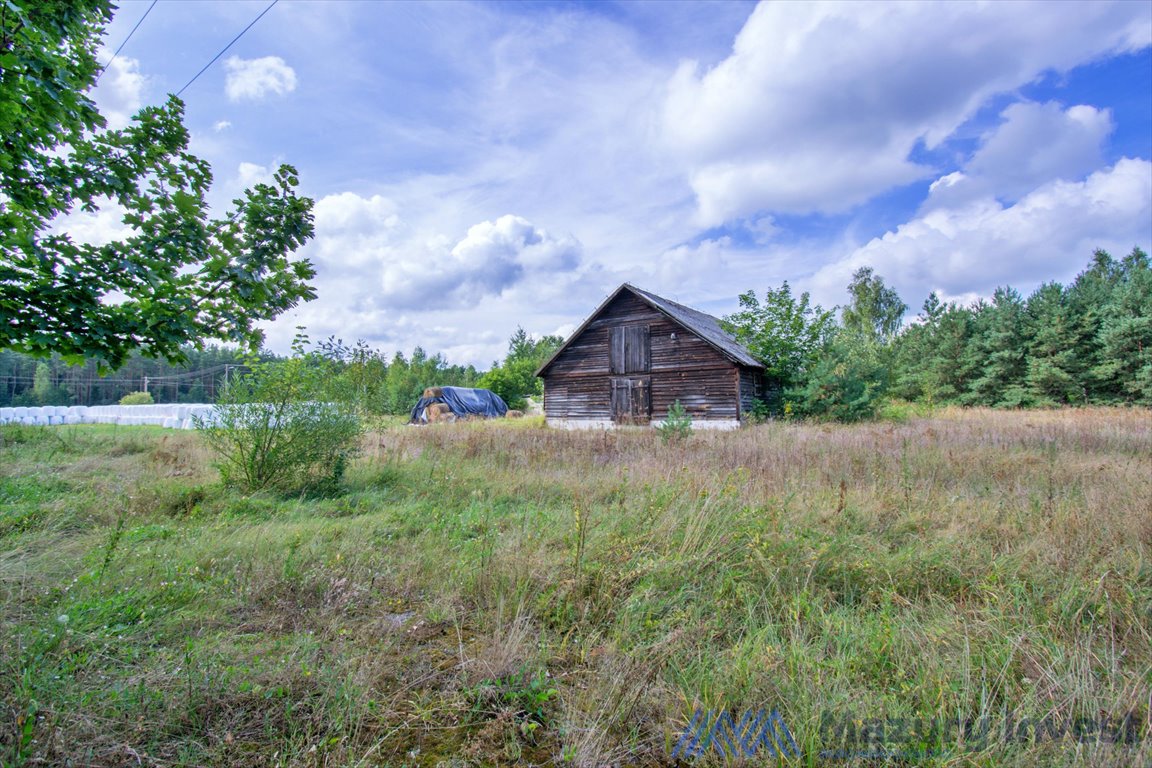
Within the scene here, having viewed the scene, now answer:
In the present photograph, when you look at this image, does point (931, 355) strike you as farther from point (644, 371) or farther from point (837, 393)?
point (644, 371)

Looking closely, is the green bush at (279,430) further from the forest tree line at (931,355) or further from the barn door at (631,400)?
the barn door at (631,400)

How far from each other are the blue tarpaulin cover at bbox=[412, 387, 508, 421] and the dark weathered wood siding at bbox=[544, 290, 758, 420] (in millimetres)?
7068

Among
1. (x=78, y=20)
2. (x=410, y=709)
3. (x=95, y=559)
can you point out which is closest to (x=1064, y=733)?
(x=410, y=709)

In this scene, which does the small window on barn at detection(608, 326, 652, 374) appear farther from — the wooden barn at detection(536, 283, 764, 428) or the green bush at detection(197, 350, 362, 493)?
the green bush at detection(197, 350, 362, 493)

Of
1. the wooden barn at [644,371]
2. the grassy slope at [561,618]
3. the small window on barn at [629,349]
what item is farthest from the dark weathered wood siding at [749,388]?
the grassy slope at [561,618]

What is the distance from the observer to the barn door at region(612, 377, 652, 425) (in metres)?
20.3

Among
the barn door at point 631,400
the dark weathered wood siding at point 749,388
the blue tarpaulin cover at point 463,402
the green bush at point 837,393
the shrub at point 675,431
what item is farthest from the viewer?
the blue tarpaulin cover at point 463,402

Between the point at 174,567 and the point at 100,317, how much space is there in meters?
2.05

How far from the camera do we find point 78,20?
3.31 m

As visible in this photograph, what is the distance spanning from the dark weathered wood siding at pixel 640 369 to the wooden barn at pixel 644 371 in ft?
0.12

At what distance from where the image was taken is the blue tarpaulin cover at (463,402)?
27.6 m

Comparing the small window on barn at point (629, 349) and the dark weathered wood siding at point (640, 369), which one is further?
the small window on barn at point (629, 349)

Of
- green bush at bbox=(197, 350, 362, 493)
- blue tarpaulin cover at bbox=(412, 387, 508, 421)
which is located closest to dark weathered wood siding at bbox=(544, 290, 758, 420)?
blue tarpaulin cover at bbox=(412, 387, 508, 421)

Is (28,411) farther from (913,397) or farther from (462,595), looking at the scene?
(913,397)
